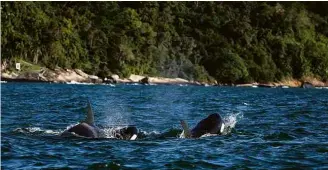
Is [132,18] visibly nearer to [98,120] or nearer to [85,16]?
[85,16]

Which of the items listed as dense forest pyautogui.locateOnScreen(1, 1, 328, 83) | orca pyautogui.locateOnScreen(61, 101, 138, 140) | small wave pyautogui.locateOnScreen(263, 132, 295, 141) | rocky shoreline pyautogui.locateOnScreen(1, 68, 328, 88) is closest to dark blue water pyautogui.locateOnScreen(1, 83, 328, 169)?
small wave pyautogui.locateOnScreen(263, 132, 295, 141)

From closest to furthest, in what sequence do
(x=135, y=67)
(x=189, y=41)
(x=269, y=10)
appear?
(x=135, y=67), (x=189, y=41), (x=269, y=10)

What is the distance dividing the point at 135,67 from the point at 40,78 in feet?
107

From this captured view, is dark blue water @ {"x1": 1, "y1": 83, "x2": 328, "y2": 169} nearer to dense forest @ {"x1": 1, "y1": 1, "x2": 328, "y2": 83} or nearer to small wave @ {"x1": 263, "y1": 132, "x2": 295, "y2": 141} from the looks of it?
small wave @ {"x1": 263, "y1": 132, "x2": 295, "y2": 141}

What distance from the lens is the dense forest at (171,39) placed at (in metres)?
127

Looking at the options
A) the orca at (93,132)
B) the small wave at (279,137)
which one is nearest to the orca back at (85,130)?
the orca at (93,132)

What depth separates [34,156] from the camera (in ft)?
57.9

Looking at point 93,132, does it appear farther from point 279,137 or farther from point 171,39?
point 171,39

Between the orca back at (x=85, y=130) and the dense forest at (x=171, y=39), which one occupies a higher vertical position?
the dense forest at (x=171, y=39)

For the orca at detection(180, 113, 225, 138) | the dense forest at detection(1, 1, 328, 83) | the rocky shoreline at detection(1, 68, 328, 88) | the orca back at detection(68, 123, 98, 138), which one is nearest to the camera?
the orca back at detection(68, 123, 98, 138)

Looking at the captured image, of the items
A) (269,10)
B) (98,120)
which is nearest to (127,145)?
(98,120)

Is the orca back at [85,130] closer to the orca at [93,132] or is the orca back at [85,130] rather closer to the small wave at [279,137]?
the orca at [93,132]

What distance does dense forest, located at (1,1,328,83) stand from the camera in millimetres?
127250

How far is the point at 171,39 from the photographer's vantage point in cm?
16150
